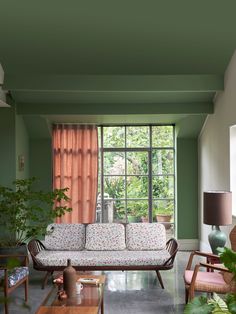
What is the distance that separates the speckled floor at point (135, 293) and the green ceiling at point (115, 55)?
263 centimetres

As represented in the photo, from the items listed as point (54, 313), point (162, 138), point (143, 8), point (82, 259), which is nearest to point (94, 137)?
point (162, 138)

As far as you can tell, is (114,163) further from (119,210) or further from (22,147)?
(22,147)

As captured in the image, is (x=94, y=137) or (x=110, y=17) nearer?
(x=110, y=17)

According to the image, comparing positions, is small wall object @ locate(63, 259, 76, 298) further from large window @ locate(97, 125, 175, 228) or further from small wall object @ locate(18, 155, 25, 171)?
large window @ locate(97, 125, 175, 228)

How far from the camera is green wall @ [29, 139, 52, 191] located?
8016 millimetres

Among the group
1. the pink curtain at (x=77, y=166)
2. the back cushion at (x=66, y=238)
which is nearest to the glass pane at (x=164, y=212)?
the pink curtain at (x=77, y=166)

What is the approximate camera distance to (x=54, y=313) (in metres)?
3.66

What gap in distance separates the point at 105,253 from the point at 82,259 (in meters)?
0.42

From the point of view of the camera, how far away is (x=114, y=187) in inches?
330

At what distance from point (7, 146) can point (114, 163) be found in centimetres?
242

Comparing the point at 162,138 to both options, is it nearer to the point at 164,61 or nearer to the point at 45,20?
the point at 164,61

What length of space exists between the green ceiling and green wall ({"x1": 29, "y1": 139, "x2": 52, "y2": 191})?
1093 millimetres

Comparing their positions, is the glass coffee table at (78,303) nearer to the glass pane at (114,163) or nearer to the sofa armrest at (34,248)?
the sofa armrest at (34,248)

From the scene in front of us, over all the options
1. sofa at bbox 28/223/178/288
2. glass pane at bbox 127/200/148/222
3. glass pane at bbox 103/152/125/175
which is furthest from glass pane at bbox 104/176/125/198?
sofa at bbox 28/223/178/288
